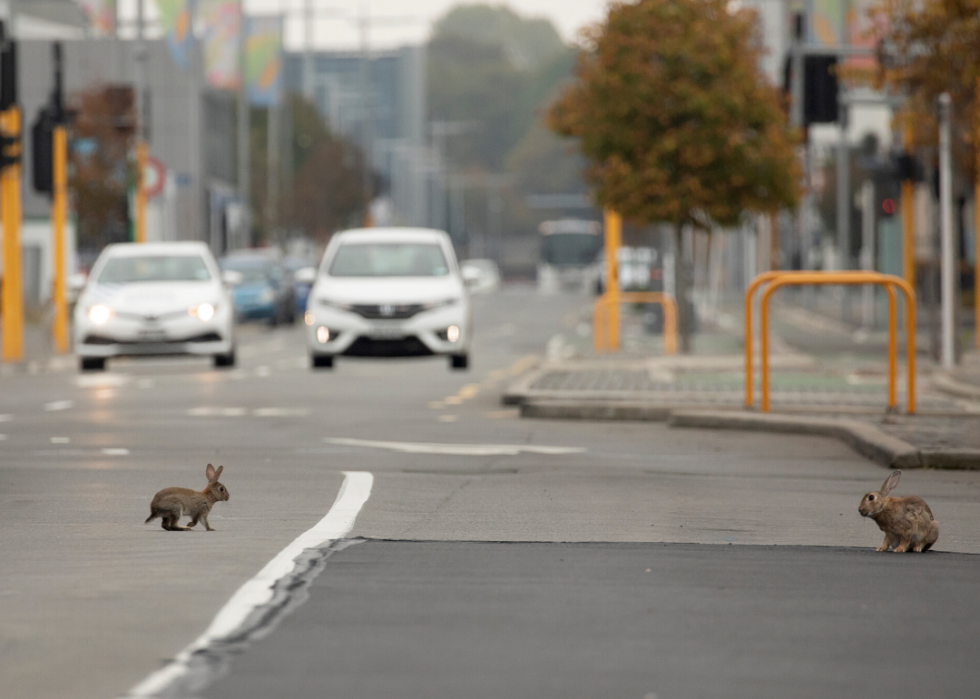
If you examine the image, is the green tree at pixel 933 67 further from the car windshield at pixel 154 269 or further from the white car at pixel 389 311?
the car windshield at pixel 154 269

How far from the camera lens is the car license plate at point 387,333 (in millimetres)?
21812

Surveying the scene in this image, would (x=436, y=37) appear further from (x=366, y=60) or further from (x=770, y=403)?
(x=770, y=403)

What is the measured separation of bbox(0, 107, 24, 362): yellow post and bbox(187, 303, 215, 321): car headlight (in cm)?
578

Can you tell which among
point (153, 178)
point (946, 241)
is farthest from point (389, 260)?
point (153, 178)

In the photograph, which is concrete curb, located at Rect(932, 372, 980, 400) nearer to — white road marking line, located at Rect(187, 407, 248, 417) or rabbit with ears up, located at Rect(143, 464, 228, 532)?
white road marking line, located at Rect(187, 407, 248, 417)

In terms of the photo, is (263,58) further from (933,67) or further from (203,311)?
(933,67)

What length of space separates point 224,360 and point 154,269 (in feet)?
4.75

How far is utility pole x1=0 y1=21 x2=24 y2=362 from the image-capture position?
27866 millimetres

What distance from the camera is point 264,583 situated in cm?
738

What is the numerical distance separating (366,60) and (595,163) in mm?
50270

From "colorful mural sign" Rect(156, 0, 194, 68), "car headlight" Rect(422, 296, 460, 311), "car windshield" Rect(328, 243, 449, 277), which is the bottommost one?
"car headlight" Rect(422, 296, 460, 311)

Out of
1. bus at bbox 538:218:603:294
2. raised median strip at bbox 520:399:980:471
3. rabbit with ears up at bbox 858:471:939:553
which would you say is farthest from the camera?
bus at bbox 538:218:603:294

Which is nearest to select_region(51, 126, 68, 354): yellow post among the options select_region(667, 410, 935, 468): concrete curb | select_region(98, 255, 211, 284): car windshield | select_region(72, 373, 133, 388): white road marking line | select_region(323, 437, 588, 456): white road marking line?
select_region(98, 255, 211, 284): car windshield

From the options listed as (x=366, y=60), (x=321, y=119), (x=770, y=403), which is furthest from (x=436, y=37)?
Answer: (x=770, y=403)
